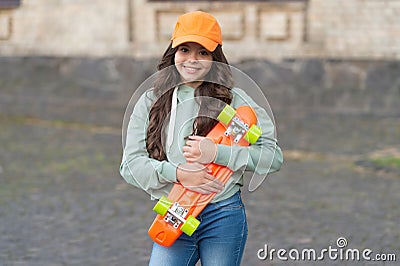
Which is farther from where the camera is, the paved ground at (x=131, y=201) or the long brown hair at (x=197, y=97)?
the paved ground at (x=131, y=201)

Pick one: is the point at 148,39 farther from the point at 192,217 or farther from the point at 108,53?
the point at 192,217

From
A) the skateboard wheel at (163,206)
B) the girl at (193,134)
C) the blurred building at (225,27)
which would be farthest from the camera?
the blurred building at (225,27)

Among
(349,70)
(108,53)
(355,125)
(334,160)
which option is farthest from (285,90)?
(334,160)

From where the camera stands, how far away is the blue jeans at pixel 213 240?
11.4ft

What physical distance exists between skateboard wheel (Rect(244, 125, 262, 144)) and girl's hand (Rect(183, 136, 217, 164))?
0.48 feet

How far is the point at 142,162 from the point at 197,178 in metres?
0.24

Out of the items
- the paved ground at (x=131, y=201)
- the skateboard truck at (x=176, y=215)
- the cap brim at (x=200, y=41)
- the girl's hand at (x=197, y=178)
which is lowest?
the paved ground at (x=131, y=201)

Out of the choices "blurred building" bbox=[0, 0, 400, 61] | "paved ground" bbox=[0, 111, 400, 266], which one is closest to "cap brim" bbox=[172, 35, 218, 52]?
"paved ground" bbox=[0, 111, 400, 266]

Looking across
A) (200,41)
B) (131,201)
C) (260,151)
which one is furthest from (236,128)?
(131,201)

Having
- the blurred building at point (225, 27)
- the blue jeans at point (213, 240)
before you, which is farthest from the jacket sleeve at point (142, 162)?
the blurred building at point (225, 27)

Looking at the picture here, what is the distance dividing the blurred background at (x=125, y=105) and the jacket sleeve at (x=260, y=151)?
8.26 ft

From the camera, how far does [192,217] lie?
10.9ft

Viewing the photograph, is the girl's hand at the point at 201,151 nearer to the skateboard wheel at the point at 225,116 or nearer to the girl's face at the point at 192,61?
the skateboard wheel at the point at 225,116

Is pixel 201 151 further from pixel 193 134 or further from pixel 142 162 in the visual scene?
pixel 142 162
